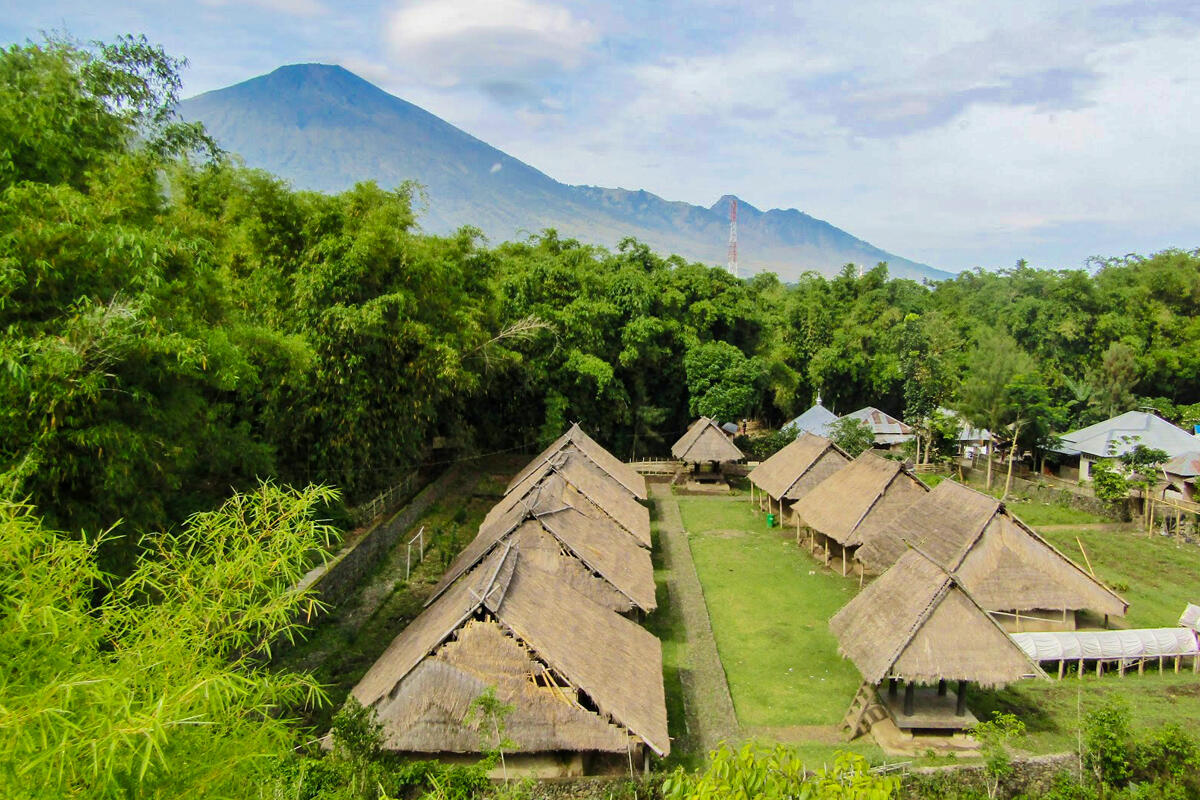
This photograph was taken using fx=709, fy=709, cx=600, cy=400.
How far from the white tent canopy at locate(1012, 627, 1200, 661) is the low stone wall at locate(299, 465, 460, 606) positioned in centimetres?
1183

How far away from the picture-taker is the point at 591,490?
53.3 ft

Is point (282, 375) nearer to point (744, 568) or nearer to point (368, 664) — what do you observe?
point (368, 664)

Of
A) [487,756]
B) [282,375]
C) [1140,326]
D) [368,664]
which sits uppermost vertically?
[1140,326]

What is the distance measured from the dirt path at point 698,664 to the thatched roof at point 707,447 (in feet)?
16.0

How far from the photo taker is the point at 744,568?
16547 millimetres

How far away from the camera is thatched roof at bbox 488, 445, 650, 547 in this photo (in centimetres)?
1538

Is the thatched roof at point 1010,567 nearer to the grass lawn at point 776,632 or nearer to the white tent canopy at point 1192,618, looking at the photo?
the white tent canopy at point 1192,618

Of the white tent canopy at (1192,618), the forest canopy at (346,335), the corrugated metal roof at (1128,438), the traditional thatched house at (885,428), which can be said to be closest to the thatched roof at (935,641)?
the white tent canopy at (1192,618)

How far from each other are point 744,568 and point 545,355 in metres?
10.7

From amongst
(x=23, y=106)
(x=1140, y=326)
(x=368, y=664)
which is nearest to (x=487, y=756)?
(x=368, y=664)

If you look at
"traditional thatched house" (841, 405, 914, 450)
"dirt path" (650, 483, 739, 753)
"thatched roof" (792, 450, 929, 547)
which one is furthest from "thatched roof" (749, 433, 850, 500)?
"traditional thatched house" (841, 405, 914, 450)

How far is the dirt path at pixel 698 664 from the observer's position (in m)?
9.92

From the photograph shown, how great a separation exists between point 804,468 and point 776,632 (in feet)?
23.5

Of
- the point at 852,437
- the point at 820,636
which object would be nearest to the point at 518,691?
the point at 820,636
